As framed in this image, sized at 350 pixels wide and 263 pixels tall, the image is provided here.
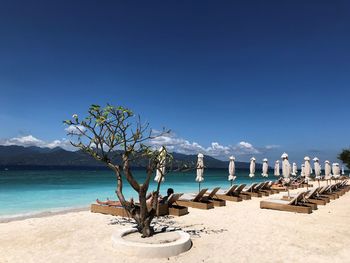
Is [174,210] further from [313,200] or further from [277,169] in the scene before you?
[277,169]

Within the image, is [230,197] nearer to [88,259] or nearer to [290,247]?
[290,247]

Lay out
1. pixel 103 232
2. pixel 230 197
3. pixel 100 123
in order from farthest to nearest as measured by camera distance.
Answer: pixel 230 197 < pixel 103 232 < pixel 100 123

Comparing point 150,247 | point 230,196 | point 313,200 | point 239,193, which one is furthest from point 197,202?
point 150,247

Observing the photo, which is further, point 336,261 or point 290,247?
point 290,247

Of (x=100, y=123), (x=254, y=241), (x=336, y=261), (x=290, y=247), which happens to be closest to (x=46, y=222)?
(x=100, y=123)

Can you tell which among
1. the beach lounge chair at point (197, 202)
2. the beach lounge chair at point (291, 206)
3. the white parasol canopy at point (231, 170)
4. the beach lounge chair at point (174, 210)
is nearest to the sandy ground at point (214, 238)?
the beach lounge chair at point (174, 210)

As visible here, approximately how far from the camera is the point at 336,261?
5289 mm

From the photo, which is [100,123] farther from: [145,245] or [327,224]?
[327,224]

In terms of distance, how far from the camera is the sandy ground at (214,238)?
5.37 metres

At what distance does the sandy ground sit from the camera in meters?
5.37

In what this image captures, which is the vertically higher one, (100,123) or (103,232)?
(100,123)

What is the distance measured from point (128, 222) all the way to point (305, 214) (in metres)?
5.79

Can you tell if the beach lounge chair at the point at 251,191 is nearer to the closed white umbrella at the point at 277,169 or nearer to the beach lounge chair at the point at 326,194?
the beach lounge chair at the point at 326,194

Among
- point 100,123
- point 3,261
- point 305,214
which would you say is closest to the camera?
point 3,261
